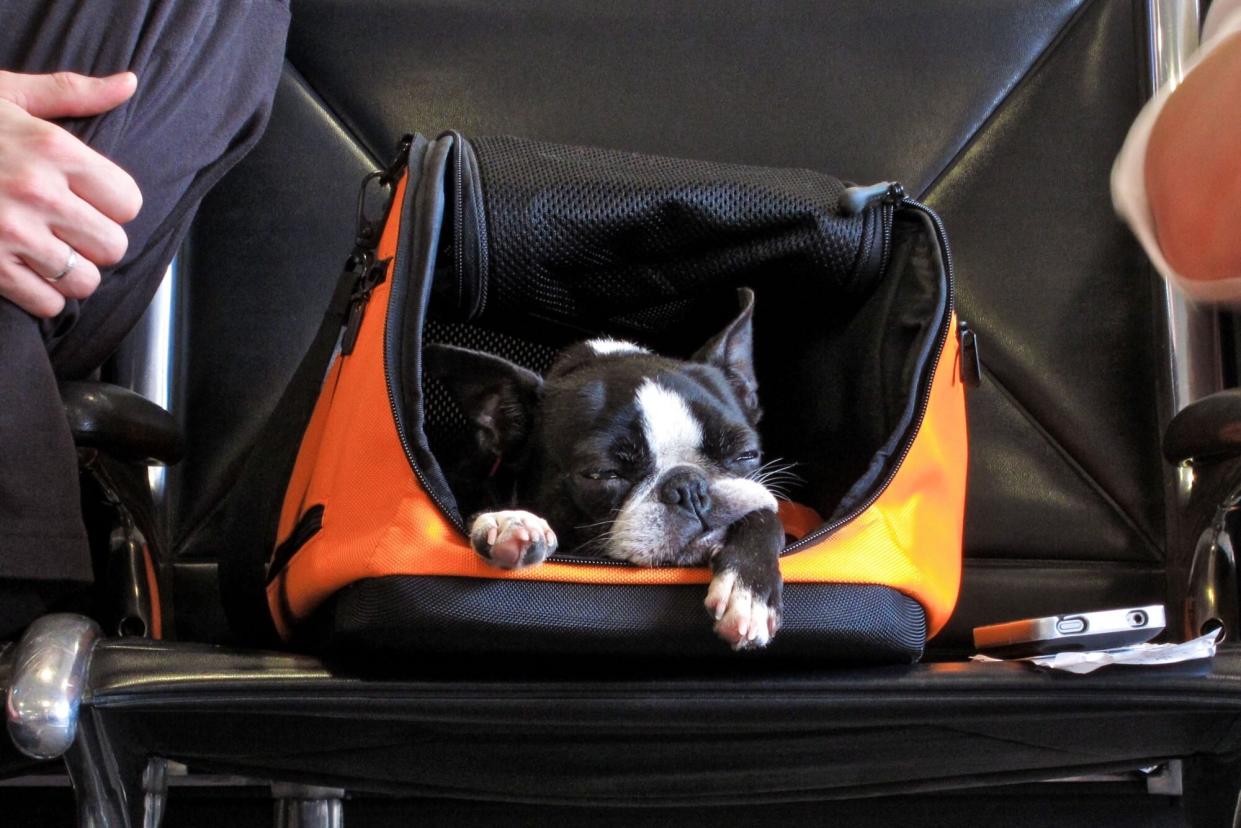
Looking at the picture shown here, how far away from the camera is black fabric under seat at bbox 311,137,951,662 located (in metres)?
0.84

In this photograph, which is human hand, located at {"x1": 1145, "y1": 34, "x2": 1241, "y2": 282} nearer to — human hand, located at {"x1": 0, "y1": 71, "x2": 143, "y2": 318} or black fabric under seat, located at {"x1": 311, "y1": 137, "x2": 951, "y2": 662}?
black fabric under seat, located at {"x1": 311, "y1": 137, "x2": 951, "y2": 662}

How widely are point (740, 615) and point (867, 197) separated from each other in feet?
1.80

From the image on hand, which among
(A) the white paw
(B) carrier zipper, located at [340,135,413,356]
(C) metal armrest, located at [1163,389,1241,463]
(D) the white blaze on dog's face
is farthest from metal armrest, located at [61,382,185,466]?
(C) metal armrest, located at [1163,389,1241,463]

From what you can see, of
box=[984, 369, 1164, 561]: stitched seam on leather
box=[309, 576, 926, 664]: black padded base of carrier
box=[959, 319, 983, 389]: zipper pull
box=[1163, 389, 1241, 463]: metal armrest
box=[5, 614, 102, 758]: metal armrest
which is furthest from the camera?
box=[984, 369, 1164, 561]: stitched seam on leather

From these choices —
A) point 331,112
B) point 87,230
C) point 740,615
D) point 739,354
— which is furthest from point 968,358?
point 331,112

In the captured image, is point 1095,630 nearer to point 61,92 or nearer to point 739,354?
point 739,354

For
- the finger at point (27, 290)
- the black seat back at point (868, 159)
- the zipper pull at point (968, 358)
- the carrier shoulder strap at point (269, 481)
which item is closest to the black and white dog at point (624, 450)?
the carrier shoulder strap at point (269, 481)

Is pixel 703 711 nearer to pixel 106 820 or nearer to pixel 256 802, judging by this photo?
pixel 106 820

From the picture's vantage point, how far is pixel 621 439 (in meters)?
1.07

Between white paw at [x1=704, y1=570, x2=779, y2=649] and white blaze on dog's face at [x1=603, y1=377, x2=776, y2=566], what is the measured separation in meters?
0.10

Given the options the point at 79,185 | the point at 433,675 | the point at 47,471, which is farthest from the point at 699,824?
the point at 79,185

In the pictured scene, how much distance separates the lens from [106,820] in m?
0.71

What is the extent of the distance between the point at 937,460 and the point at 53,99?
81 cm

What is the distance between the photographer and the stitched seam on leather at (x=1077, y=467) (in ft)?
4.74
